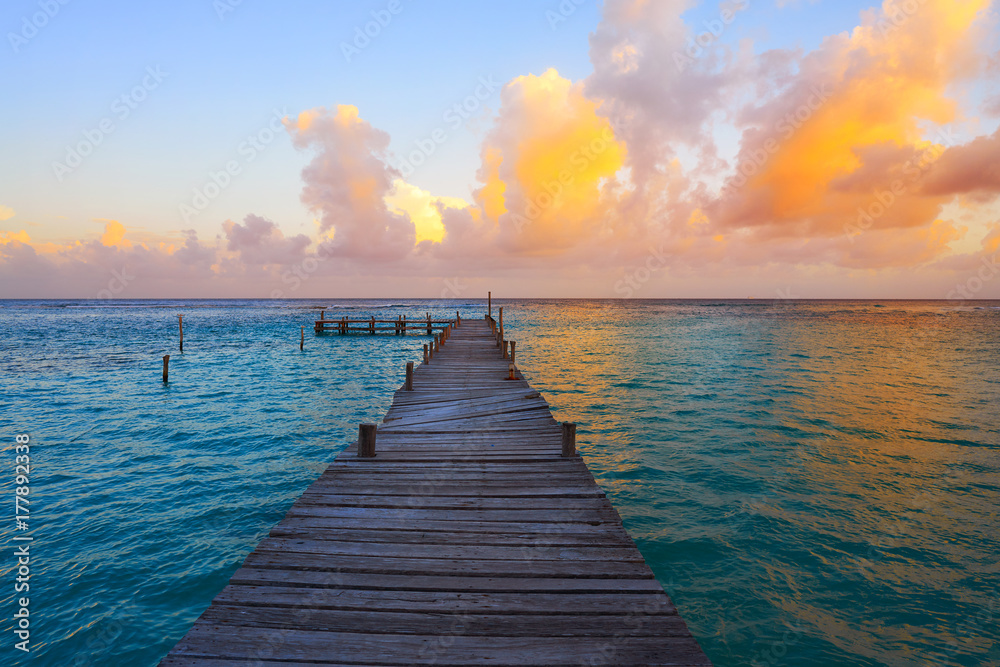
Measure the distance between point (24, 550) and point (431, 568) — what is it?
330 inches

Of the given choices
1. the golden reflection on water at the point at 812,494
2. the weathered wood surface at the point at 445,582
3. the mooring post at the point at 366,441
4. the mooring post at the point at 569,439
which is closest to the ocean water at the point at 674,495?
the golden reflection on water at the point at 812,494

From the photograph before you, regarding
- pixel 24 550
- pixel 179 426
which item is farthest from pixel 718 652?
pixel 179 426

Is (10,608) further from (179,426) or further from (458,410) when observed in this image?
(179,426)

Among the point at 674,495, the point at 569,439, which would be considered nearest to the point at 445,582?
the point at 569,439

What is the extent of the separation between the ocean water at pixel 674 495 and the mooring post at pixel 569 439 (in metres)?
2.41

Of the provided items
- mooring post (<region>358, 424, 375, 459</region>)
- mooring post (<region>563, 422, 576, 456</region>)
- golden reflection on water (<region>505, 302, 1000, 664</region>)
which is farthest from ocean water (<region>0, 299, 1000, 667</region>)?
mooring post (<region>358, 424, 375, 459</region>)

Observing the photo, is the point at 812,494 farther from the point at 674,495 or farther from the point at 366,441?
the point at 366,441

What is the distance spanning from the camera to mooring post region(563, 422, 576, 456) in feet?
25.2

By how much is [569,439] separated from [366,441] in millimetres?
3602

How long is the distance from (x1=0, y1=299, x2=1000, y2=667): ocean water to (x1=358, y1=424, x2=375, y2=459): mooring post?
2.81 m

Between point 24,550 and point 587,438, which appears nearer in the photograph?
point 24,550

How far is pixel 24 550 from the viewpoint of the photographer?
7.82m

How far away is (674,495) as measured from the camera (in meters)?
10.4

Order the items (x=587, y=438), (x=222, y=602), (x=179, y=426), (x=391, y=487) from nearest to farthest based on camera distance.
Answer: (x=222, y=602), (x=391, y=487), (x=587, y=438), (x=179, y=426)
